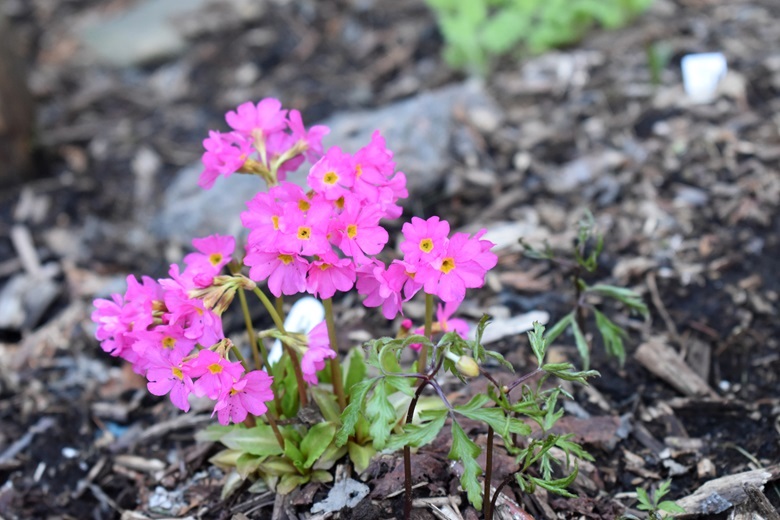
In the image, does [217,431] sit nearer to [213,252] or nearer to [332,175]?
[213,252]

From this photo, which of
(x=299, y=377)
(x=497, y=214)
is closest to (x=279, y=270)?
(x=299, y=377)

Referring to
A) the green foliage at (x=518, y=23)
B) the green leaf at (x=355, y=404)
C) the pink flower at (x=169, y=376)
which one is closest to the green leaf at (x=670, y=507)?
the green leaf at (x=355, y=404)

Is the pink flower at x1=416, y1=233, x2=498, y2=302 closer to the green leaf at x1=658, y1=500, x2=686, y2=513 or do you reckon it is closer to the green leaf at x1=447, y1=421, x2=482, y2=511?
the green leaf at x1=447, y1=421, x2=482, y2=511

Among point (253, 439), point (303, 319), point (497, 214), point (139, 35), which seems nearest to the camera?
point (253, 439)

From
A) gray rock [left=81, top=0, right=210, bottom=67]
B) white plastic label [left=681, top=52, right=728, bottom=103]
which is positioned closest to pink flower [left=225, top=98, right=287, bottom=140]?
white plastic label [left=681, top=52, right=728, bottom=103]

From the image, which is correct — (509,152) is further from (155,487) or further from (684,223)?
(155,487)

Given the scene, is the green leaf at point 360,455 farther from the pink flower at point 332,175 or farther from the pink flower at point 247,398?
the pink flower at point 332,175
